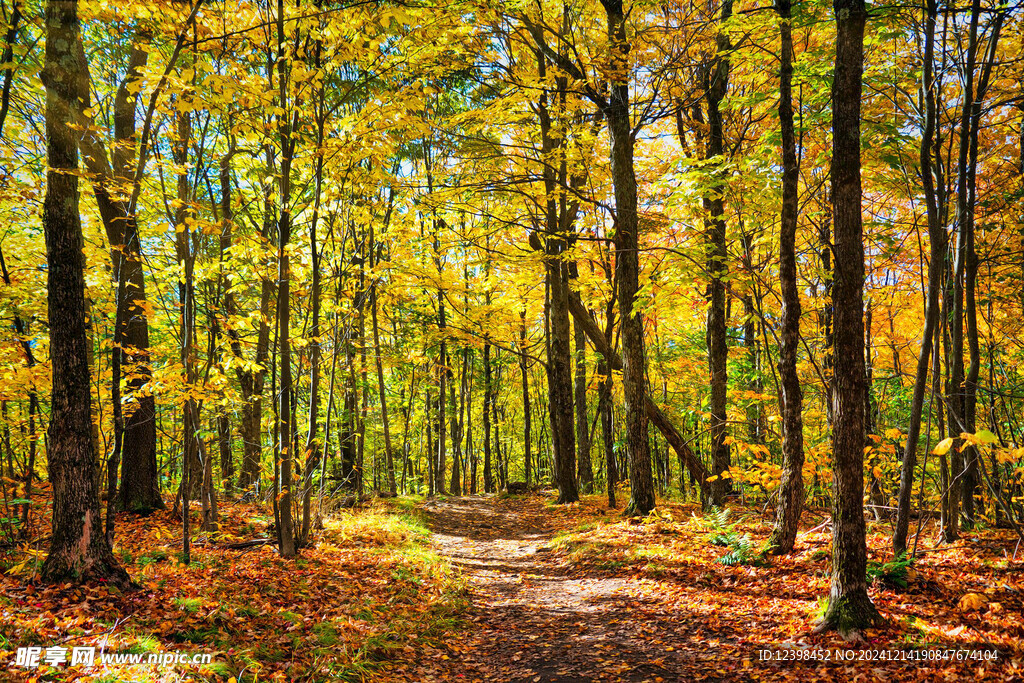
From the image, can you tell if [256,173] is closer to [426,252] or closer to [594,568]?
[426,252]

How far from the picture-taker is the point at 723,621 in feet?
17.5

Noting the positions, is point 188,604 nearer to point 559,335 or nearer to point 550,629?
point 550,629

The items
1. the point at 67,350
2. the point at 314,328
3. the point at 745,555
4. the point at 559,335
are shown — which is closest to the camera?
the point at 67,350

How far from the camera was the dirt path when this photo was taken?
4.80 metres

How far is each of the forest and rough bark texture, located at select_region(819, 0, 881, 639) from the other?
0.03m

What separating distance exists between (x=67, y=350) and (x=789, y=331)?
812cm

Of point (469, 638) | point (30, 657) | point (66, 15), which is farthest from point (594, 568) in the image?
point (66, 15)

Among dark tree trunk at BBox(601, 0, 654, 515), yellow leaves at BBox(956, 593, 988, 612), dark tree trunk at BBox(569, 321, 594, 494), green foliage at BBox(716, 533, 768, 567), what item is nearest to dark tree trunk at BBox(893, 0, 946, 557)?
yellow leaves at BBox(956, 593, 988, 612)

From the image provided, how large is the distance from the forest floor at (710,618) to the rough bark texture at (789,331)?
19.1 inches

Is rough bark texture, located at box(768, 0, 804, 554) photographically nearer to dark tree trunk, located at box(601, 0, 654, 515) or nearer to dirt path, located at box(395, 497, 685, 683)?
dirt path, located at box(395, 497, 685, 683)

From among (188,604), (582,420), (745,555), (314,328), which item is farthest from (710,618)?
(582,420)

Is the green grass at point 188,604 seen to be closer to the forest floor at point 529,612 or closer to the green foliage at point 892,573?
the forest floor at point 529,612

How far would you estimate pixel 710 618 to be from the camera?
5465 millimetres

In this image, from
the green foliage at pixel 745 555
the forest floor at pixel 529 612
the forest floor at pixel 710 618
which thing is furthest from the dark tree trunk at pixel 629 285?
the green foliage at pixel 745 555
